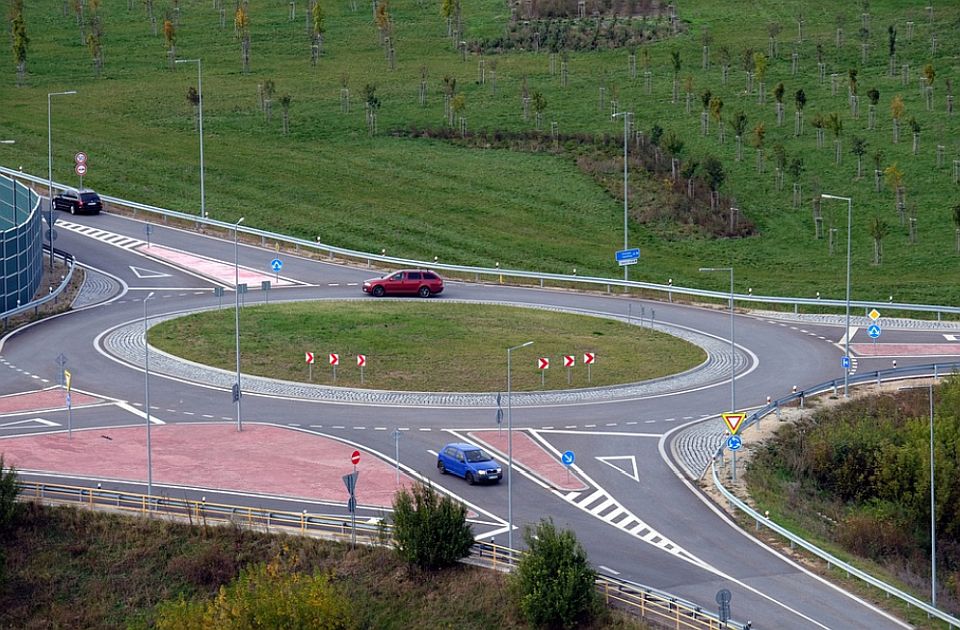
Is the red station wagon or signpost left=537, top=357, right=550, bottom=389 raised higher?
the red station wagon

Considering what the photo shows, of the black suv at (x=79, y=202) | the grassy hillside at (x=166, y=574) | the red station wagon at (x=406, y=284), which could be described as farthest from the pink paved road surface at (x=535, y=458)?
the black suv at (x=79, y=202)

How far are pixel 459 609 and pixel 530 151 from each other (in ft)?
237

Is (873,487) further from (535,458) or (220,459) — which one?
(220,459)

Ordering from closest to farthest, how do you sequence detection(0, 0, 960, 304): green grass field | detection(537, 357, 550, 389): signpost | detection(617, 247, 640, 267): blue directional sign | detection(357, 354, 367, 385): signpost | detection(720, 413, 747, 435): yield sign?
1. detection(720, 413, 747, 435): yield sign
2. detection(537, 357, 550, 389): signpost
3. detection(357, 354, 367, 385): signpost
4. detection(617, 247, 640, 267): blue directional sign
5. detection(0, 0, 960, 304): green grass field

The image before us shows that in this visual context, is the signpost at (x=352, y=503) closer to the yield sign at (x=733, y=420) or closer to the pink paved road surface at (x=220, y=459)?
the pink paved road surface at (x=220, y=459)

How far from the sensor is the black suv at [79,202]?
304 feet

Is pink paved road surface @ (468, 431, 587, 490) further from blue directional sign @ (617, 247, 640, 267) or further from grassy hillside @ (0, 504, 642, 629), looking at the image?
blue directional sign @ (617, 247, 640, 267)

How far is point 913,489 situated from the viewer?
5022 cm

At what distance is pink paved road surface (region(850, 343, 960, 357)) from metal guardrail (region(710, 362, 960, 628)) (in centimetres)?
337

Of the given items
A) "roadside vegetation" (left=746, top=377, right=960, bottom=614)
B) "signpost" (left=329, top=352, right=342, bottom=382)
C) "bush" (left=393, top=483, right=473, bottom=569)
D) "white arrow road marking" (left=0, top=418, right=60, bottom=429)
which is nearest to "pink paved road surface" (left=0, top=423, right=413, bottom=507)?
"white arrow road marking" (left=0, top=418, right=60, bottom=429)

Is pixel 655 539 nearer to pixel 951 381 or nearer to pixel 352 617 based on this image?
pixel 352 617

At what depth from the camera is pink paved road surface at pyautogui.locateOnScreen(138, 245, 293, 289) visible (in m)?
79.6

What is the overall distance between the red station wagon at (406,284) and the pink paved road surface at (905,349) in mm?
22715

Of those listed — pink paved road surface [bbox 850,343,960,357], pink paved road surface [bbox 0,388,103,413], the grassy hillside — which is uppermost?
pink paved road surface [bbox 850,343,960,357]
